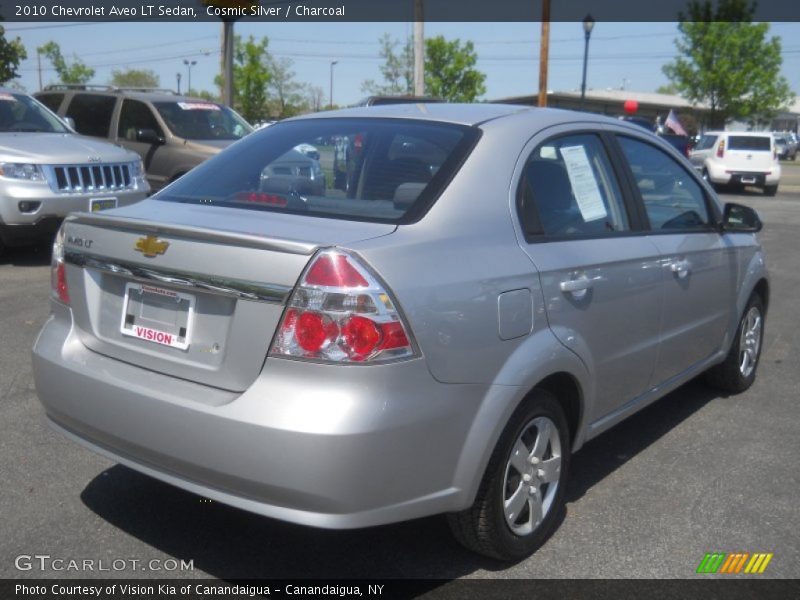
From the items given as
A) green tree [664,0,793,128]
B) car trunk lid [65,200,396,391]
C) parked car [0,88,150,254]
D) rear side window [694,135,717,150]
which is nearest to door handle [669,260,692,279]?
car trunk lid [65,200,396,391]

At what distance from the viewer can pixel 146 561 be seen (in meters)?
3.14

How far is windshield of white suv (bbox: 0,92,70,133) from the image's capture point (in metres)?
9.12

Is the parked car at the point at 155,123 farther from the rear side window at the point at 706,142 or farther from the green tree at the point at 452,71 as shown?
the green tree at the point at 452,71

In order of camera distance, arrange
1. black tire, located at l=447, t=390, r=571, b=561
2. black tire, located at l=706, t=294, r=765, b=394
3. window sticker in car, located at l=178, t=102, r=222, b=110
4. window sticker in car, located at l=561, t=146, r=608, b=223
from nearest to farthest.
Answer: black tire, located at l=447, t=390, r=571, b=561 → window sticker in car, located at l=561, t=146, r=608, b=223 → black tire, located at l=706, t=294, r=765, b=394 → window sticker in car, located at l=178, t=102, r=222, b=110

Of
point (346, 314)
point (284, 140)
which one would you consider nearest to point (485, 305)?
point (346, 314)

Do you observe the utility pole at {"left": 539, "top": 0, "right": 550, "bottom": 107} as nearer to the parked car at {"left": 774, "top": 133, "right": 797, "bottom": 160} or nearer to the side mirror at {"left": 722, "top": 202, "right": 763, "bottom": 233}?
the side mirror at {"left": 722, "top": 202, "right": 763, "bottom": 233}

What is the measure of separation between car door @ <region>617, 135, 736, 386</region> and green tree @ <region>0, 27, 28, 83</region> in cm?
1956

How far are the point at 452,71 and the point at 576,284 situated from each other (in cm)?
3533

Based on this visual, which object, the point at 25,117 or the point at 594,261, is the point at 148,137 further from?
the point at 594,261

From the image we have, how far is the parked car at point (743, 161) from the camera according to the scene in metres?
22.4

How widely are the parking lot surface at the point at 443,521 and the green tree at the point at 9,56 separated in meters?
18.1

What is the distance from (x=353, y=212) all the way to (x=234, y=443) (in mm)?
941

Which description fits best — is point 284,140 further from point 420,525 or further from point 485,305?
point 420,525

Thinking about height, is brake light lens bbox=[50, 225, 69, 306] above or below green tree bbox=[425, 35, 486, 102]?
below
